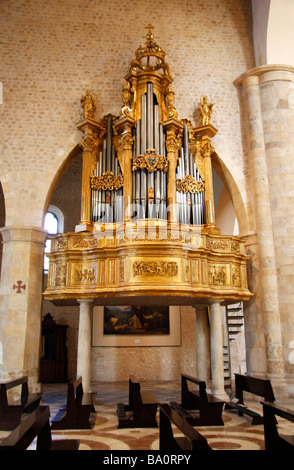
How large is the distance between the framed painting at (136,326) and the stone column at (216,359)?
6.09 meters

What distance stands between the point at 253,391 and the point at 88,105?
320 inches

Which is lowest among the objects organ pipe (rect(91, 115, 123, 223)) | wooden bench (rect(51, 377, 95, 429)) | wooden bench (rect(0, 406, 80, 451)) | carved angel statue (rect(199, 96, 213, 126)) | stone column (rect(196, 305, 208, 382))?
wooden bench (rect(51, 377, 95, 429))

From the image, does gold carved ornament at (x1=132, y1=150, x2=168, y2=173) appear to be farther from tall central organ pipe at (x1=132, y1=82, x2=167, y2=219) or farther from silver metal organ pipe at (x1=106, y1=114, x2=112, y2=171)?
Answer: silver metal organ pipe at (x1=106, y1=114, x2=112, y2=171)

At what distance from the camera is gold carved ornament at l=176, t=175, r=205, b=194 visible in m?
10.4

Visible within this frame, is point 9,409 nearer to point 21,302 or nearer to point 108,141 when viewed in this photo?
point 21,302

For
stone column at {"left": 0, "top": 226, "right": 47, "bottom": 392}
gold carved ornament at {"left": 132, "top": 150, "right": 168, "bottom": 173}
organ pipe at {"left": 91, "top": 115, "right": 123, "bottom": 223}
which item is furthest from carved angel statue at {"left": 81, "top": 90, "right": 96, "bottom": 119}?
stone column at {"left": 0, "top": 226, "right": 47, "bottom": 392}

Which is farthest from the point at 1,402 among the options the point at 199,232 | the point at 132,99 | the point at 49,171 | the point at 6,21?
the point at 6,21

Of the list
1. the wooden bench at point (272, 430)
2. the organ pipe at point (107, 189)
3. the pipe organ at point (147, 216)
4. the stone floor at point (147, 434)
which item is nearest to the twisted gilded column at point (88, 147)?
the pipe organ at point (147, 216)

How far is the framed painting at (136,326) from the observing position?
50.0 ft

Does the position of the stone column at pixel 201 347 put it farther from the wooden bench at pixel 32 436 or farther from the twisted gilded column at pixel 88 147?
the wooden bench at pixel 32 436

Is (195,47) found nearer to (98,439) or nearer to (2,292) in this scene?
(2,292)

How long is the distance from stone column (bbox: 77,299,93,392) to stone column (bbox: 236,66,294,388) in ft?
13.6

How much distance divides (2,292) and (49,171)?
3.42 metres
